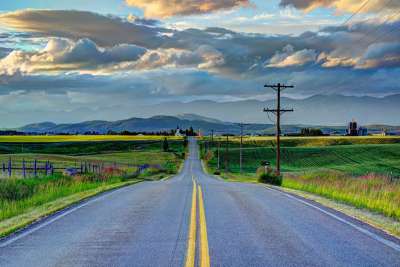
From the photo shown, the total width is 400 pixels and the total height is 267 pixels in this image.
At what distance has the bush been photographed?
36.4 metres

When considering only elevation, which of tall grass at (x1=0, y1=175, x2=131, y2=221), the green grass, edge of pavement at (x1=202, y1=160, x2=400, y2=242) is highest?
edge of pavement at (x1=202, y1=160, x2=400, y2=242)

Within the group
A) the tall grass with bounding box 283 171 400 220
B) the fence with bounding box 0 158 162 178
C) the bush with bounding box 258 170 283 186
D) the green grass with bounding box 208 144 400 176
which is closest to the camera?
the tall grass with bounding box 283 171 400 220

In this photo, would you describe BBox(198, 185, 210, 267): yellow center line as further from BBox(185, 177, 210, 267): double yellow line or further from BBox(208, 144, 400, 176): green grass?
BBox(208, 144, 400, 176): green grass

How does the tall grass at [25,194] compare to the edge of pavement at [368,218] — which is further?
the tall grass at [25,194]

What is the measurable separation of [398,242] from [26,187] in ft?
52.4

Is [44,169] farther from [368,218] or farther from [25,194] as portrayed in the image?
[368,218]

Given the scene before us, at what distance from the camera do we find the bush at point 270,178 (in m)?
36.4

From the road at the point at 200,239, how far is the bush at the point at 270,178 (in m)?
21.2

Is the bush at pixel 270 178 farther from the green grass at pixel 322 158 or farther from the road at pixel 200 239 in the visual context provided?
the green grass at pixel 322 158

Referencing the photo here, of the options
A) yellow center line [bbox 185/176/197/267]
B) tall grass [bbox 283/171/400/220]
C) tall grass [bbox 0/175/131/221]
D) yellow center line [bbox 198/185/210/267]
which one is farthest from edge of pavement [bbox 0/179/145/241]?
tall grass [bbox 283/171/400/220]

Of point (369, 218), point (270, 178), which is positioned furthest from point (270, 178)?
point (369, 218)

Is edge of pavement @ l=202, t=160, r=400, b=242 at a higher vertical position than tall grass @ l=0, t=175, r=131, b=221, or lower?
higher

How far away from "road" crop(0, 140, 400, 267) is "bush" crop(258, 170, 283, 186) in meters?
21.2

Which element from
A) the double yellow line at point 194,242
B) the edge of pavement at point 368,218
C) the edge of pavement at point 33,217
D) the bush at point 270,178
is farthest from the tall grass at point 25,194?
the bush at point 270,178
